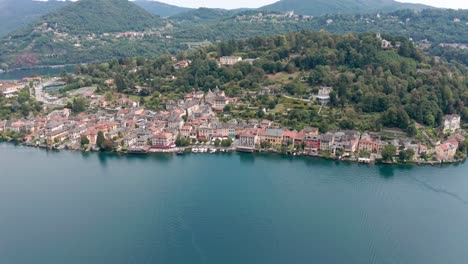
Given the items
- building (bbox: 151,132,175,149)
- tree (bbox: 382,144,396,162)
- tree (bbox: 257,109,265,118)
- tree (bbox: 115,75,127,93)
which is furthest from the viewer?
tree (bbox: 115,75,127,93)

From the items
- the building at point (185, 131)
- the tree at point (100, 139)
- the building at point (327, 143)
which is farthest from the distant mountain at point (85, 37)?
the building at point (327, 143)

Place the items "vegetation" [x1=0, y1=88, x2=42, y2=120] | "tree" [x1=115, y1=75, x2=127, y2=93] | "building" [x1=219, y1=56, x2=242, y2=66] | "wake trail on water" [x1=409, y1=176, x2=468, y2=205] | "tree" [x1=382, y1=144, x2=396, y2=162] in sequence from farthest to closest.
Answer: "building" [x1=219, y1=56, x2=242, y2=66] < "tree" [x1=115, y1=75, x2=127, y2=93] < "vegetation" [x1=0, y1=88, x2=42, y2=120] < "tree" [x1=382, y1=144, x2=396, y2=162] < "wake trail on water" [x1=409, y1=176, x2=468, y2=205]

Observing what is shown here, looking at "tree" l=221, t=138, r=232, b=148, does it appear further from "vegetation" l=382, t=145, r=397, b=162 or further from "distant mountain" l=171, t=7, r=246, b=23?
"distant mountain" l=171, t=7, r=246, b=23

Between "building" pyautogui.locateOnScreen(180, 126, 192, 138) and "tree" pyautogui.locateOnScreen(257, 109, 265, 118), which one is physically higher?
"tree" pyautogui.locateOnScreen(257, 109, 265, 118)

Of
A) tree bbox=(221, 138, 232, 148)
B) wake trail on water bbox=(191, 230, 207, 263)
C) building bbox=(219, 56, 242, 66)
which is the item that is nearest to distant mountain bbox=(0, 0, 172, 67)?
building bbox=(219, 56, 242, 66)

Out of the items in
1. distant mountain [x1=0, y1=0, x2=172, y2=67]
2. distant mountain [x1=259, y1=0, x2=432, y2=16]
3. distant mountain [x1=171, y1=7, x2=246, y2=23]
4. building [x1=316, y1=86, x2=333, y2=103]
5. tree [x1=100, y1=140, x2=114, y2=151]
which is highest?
distant mountain [x1=259, y1=0, x2=432, y2=16]

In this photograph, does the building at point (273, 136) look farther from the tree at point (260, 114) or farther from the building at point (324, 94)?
the building at point (324, 94)

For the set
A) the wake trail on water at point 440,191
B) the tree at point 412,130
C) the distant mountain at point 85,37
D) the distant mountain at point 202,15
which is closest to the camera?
the wake trail on water at point 440,191

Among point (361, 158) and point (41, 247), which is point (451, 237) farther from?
point (41, 247)

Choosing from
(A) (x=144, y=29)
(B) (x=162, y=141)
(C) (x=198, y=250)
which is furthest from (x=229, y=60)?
(A) (x=144, y=29)

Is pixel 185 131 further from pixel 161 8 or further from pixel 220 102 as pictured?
pixel 161 8
